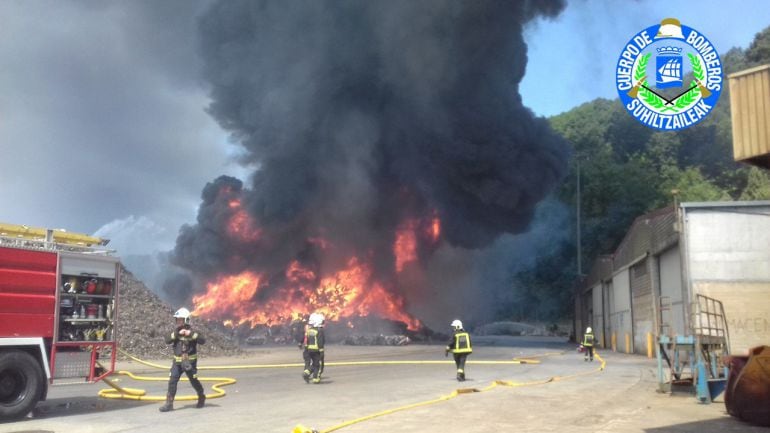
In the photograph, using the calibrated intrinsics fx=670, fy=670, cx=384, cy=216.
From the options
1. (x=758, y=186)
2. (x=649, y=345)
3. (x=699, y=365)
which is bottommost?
(x=649, y=345)

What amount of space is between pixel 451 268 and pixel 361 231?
1431 centimetres

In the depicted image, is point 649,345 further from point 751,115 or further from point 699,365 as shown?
point 751,115

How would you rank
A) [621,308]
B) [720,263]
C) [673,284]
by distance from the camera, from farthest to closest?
[621,308]
[673,284]
[720,263]

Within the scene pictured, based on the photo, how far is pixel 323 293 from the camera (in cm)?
4750

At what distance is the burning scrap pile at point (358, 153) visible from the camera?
44562 mm

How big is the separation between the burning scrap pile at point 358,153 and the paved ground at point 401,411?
27571 millimetres

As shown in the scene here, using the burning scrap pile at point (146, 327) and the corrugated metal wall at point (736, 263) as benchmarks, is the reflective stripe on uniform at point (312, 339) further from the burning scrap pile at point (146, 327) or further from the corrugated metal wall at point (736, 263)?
the corrugated metal wall at point (736, 263)

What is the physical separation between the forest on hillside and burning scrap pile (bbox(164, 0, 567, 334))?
19.8 metres

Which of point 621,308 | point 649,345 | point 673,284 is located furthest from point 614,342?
point 673,284

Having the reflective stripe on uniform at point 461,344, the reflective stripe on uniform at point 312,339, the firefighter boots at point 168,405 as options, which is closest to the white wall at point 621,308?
the reflective stripe on uniform at point 461,344

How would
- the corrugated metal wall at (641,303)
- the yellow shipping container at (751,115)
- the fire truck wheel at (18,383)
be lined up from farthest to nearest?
the corrugated metal wall at (641,303) < the fire truck wheel at (18,383) < the yellow shipping container at (751,115)

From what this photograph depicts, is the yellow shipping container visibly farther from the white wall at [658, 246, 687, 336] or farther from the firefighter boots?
the white wall at [658, 246, 687, 336]

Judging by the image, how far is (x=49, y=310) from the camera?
10.9m

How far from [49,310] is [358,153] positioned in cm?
3627
